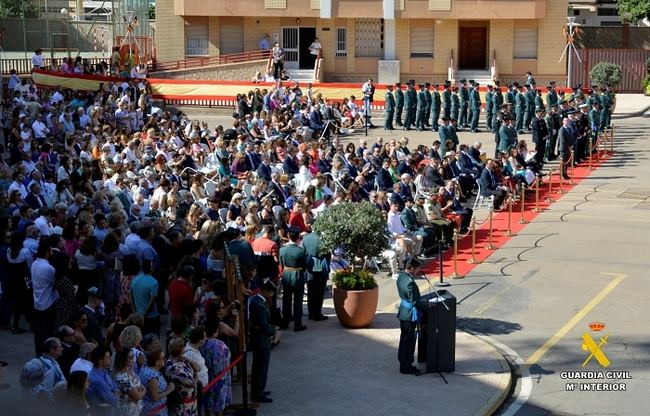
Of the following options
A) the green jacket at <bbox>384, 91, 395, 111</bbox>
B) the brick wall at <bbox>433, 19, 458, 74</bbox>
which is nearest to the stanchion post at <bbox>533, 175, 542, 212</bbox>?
the green jacket at <bbox>384, 91, 395, 111</bbox>

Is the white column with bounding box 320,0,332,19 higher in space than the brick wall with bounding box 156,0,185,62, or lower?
higher

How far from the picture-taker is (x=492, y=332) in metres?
15.5

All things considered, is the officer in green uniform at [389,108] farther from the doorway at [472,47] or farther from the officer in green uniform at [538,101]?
the doorway at [472,47]

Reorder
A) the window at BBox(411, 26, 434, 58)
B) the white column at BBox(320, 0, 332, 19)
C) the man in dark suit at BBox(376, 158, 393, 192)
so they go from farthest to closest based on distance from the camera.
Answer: the window at BBox(411, 26, 434, 58) → the white column at BBox(320, 0, 332, 19) → the man in dark suit at BBox(376, 158, 393, 192)

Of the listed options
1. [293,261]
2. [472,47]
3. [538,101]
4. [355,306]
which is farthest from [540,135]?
[472,47]

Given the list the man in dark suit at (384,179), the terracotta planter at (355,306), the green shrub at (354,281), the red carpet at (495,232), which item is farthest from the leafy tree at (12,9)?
the terracotta planter at (355,306)

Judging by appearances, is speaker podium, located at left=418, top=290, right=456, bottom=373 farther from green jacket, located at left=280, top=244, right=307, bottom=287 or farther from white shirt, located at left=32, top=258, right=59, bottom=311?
white shirt, located at left=32, top=258, right=59, bottom=311

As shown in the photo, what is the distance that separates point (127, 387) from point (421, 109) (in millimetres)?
28319

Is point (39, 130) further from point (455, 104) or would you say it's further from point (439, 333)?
point (439, 333)

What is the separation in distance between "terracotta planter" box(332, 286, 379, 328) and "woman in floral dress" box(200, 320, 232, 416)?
14.2 feet

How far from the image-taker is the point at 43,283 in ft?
41.9

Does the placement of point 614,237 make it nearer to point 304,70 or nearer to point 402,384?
point 402,384

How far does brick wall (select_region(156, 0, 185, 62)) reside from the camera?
5119cm

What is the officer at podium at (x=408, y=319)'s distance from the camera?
43.4ft
